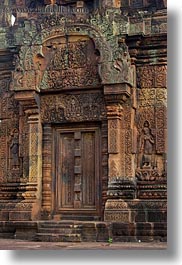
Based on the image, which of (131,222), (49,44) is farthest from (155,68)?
(131,222)

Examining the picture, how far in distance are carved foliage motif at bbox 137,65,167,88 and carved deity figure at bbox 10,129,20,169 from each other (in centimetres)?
269

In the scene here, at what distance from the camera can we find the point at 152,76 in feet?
40.1

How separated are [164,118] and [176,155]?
2108mm

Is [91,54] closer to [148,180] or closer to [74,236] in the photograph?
[148,180]

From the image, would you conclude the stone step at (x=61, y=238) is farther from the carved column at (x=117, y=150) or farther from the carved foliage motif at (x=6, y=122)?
the carved foliage motif at (x=6, y=122)

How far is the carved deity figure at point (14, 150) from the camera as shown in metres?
12.8

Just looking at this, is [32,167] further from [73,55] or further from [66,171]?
[73,55]

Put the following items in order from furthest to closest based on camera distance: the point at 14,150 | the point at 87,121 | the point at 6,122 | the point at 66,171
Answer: the point at 6,122
the point at 14,150
the point at 66,171
the point at 87,121

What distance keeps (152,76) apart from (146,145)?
1.31 meters

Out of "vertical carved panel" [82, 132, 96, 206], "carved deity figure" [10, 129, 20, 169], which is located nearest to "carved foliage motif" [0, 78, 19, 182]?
"carved deity figure" [10, 129, 20, 169]

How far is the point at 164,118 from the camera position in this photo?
39.4 ft

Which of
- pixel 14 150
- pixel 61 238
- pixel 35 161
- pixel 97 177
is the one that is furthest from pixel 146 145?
pixel 14 150

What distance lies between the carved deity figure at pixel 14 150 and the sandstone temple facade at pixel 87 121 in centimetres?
2

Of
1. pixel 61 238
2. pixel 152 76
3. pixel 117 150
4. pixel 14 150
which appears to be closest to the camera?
pixel 61 238
